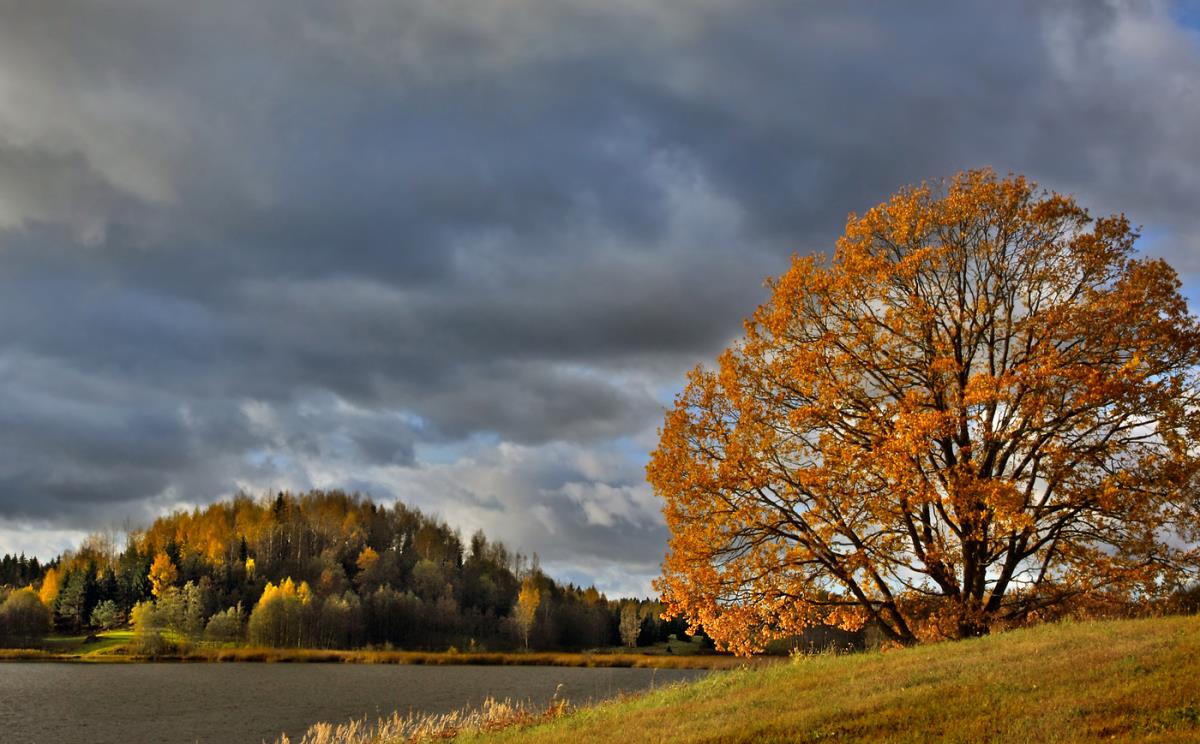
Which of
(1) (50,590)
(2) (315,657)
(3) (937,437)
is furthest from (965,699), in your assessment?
(1) (50,590)

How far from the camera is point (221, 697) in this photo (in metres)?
61.4

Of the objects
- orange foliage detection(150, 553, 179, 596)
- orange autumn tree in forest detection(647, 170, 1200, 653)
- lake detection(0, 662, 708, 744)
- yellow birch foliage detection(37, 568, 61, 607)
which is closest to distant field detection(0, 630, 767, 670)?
orange foliage detection(150, 553, 179, 596)

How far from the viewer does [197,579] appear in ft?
506

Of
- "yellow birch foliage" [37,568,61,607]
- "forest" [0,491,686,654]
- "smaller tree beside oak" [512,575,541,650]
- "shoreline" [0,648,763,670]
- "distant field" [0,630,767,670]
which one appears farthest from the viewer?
"smaller tree beside oak" [512,575,541,650]

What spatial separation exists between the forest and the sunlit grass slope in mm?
108956

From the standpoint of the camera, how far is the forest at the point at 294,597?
129250 mm

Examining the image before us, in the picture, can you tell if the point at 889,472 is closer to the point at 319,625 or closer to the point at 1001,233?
the point at 1001,233

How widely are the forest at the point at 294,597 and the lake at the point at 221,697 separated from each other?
3421cm

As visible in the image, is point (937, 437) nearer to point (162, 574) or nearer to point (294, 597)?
point (294, 597)

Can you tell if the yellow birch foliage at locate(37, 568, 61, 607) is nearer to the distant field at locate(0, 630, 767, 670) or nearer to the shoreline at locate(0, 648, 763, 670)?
the distant field at locate(0, 630, 767, 670)

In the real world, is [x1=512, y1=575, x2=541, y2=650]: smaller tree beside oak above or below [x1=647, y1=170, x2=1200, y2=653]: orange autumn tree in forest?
below

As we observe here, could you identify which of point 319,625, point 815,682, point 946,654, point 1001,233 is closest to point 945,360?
point 1001,233

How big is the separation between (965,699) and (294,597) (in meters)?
131

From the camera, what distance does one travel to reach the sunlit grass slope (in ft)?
44.2
